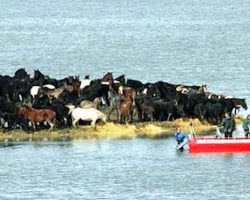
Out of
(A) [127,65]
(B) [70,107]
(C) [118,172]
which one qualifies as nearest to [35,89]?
(B) [70,107]

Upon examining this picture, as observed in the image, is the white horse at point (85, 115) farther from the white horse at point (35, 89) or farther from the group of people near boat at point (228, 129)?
the white horse at point (35, 89)

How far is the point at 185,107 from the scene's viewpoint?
58344 millimetres

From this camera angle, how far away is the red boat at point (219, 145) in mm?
52594

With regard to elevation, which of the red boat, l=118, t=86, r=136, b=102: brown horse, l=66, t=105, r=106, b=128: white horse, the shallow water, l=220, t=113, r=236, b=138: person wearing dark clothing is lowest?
the shallow water

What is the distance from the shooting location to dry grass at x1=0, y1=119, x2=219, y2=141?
54.9 metres

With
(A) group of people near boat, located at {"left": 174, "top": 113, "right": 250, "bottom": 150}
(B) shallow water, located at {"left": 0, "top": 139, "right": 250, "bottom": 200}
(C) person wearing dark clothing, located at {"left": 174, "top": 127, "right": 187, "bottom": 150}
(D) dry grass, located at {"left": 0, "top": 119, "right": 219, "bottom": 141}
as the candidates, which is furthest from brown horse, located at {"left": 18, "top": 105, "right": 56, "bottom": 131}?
(C) person wearing dark clothing, located at {"left": 174, "top": 127, "right": 187, "bottom": 150}

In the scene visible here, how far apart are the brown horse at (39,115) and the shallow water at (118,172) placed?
1687mm

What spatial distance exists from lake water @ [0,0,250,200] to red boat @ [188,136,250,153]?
0.51 m

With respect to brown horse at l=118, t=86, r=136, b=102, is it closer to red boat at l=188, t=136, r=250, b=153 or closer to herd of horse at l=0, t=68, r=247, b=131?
herd of horse at l=0, t=68, r=247, b=131

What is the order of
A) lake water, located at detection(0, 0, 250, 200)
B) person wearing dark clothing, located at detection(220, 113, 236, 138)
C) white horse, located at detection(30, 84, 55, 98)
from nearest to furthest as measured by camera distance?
1. lake water, located at detection(0, 0, 250, 200)
2. person wearing dark clothing, located at detection(220, 113, 236, 138)
3. white horse, located at detection(30, 84, 55, 98)

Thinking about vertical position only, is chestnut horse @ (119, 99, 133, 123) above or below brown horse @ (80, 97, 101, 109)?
below

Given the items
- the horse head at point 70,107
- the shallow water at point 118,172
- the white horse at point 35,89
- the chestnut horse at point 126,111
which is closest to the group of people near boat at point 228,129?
the shallow water at point 118,172

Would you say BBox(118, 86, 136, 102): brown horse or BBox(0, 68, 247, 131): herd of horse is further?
BBox(118, 86, 136, 102): brown horse

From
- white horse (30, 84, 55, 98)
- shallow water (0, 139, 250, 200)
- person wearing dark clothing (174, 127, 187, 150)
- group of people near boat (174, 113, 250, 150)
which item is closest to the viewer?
shallow water (0, 139, 250, 200)
